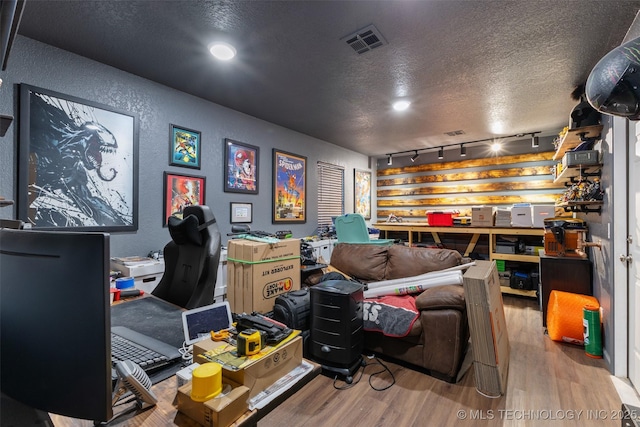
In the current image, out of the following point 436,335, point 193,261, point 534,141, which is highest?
point 534,141

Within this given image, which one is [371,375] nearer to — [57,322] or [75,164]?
[57,322]

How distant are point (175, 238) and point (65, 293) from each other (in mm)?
1407

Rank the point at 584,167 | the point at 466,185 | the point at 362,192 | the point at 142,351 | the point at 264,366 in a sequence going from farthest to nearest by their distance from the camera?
1. the point at 362,192
2. the point at 466,185
3. the point at 584,167
4. the point at 142,351
5. the point at 264,366

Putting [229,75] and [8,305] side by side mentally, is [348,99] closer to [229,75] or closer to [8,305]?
[229,75]

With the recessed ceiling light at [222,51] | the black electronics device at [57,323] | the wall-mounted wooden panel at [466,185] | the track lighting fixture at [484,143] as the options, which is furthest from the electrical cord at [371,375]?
the track lighting fixture at [484,143]

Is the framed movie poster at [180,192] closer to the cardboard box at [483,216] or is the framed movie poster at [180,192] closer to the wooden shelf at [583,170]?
the wooden shelf at [583,170]

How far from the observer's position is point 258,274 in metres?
2.65

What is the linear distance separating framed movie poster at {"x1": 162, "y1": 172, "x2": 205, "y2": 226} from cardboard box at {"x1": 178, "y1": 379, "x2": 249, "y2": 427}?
259 centimetres

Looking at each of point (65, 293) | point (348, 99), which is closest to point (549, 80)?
point (348, 99)

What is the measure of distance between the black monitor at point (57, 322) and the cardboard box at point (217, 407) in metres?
0.21

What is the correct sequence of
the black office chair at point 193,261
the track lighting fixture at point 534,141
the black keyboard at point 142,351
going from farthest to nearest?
the track lighting fixture at point 534,141 < the black office chair at point 193,261 < the black keyboard at point 142,351

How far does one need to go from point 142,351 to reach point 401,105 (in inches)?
142

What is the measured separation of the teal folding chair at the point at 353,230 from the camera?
13.1ft

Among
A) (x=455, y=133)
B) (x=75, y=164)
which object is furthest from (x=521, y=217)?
(x=75, y=164)
